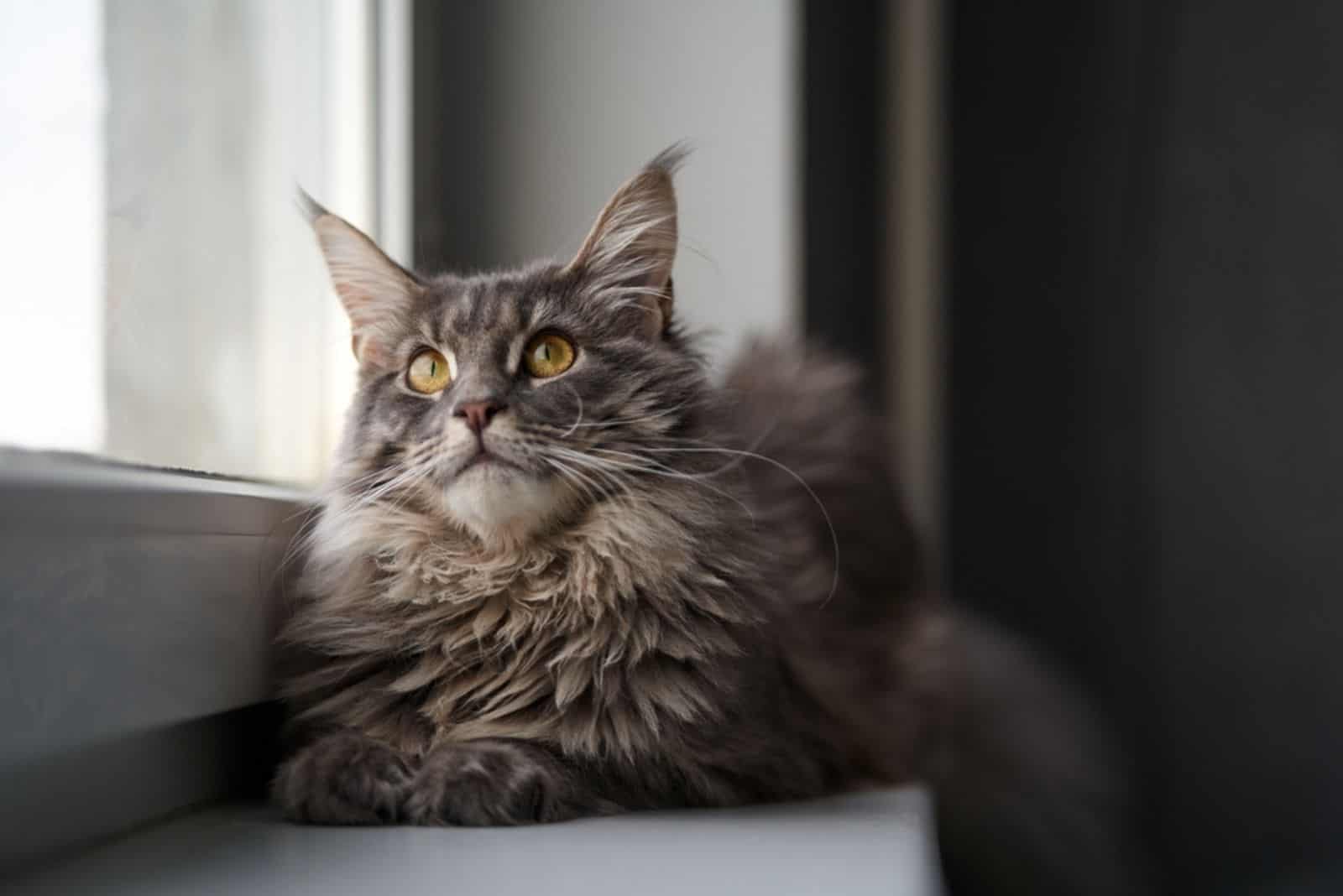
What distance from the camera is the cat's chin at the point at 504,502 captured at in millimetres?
1143

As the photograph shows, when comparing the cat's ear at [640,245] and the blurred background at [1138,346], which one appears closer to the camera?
the cat's ear at [640,245]

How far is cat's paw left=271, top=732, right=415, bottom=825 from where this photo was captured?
108cm

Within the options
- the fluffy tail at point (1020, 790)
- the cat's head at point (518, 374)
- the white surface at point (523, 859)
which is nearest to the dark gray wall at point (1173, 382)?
the fluffy tail at point (1020, 790)

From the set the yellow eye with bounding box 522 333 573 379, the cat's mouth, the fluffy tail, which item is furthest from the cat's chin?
the fluffy tail

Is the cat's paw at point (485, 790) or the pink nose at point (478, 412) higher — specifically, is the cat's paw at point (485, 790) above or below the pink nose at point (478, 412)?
below

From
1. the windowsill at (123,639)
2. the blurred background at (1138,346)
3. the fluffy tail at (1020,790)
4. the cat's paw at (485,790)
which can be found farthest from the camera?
the blurred background at (1138,346)

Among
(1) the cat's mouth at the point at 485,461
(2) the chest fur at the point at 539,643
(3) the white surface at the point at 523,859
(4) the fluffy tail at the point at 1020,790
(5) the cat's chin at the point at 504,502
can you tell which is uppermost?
(1) the cat's mouth at the point at 485,461

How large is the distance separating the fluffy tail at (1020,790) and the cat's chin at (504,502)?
28.4 inches

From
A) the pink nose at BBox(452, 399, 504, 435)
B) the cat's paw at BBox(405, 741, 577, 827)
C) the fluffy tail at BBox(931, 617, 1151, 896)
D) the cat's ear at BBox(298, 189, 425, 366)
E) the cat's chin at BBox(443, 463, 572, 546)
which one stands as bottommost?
the fluffy tail at BBox(931, 617, 1151, 896)

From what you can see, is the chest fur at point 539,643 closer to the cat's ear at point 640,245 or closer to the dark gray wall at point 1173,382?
the cat's ear at point 640,245

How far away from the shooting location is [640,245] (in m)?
1.27

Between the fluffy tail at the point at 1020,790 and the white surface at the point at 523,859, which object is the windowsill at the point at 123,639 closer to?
Answer: the white surface at the point at 523,859

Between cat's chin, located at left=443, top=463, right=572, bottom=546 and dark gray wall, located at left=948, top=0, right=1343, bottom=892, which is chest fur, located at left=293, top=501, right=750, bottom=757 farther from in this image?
dark gray wall, located at left=948, top=0, right=1343, bottom=892

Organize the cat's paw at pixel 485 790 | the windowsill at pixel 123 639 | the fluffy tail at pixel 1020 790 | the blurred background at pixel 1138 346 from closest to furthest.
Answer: the windowsill at pixel 123 639 < the cat's paw at pixel 485 790 < the fluffy tail at pixel 1020 790 < the blurred background at pixel 1138 346
